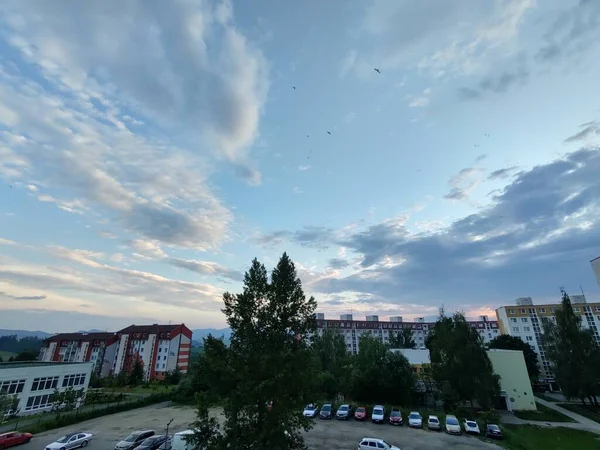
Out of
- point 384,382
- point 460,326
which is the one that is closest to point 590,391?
point 460,326

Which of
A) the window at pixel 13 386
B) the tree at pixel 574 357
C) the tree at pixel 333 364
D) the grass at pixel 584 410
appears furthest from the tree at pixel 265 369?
the tree at pixel 574 357

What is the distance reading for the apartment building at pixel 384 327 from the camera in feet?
406

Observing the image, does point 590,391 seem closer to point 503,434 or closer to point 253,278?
point 503,434

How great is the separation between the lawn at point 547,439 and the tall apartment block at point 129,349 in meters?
79.4

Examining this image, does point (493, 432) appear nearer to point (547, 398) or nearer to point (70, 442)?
point (70, 442)

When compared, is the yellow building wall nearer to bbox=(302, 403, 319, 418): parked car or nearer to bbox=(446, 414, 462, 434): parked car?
bbox=(446, 414, 462, 434): parked car

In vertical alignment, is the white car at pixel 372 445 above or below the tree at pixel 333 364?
below

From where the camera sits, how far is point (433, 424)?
32438mm

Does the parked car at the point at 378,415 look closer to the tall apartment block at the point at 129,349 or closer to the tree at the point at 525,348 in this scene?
the tree at the point at 525,348

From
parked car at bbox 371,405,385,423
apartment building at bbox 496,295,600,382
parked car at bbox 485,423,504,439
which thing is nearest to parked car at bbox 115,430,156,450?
parked car at bbox 371,405,385,423

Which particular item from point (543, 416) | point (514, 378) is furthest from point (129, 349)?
point (543, 416)

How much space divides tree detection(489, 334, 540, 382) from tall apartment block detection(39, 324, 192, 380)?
83.5 meters

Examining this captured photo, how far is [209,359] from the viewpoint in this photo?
17.2 meters

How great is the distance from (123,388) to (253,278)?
6542 cm
